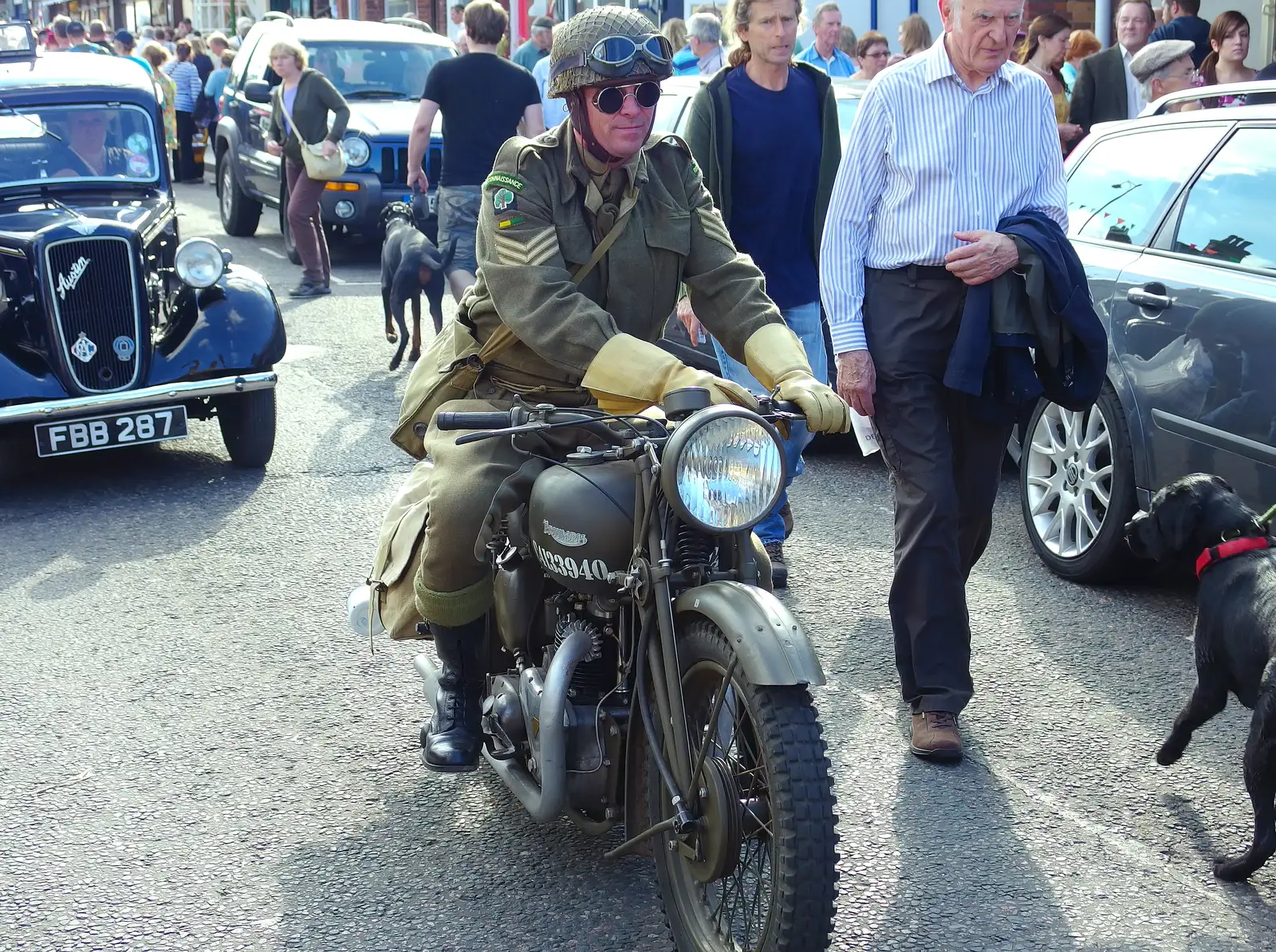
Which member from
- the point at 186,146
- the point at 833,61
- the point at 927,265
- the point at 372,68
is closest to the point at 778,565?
the point at 927,265

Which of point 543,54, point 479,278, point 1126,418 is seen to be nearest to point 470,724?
point 479,278

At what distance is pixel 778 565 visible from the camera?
19.3 feet

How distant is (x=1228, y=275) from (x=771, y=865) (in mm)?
3230

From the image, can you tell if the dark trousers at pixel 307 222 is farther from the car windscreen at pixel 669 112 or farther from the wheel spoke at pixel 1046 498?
the wheel spoke at pixel 1046 498

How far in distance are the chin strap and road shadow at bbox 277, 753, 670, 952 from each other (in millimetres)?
1621

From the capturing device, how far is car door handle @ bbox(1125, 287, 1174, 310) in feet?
18.0

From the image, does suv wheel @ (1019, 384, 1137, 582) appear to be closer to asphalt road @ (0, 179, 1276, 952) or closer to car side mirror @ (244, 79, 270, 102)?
asphalt road @ (0, 179, 1276, 952)

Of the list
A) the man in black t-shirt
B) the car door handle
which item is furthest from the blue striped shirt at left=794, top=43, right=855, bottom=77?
the car door handle

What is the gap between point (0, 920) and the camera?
11.5 feet

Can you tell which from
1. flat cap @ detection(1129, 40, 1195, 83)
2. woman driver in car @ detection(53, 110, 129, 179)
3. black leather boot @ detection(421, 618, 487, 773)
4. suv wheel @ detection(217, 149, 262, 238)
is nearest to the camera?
black leather boot @ detection(421, 618, 487, 773)

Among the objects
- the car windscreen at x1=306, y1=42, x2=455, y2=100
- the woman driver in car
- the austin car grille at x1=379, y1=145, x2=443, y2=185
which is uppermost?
the woman driver in car

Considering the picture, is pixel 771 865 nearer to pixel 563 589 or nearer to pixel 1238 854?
pixel 563 589

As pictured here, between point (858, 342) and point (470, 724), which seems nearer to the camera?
point (470, 724)

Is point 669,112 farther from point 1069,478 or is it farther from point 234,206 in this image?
point 234,206
